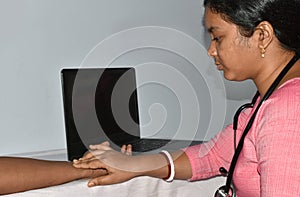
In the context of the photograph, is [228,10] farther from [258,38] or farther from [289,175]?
[289,175]

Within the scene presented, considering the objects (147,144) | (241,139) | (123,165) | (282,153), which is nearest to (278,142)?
(282,153)

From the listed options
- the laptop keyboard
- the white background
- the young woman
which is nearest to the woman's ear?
the young woman

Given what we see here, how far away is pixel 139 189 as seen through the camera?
1.11m

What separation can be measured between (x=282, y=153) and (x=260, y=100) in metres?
0.17

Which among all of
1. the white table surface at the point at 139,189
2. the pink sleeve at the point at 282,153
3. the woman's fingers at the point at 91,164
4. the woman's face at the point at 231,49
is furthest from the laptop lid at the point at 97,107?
the pink sleeve at the point at 282,153

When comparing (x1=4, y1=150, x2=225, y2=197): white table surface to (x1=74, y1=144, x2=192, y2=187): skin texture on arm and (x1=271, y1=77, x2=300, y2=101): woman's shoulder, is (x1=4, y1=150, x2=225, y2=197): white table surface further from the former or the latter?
(x1=271, y1=77, x2=300, y2=101): woman's shoulder

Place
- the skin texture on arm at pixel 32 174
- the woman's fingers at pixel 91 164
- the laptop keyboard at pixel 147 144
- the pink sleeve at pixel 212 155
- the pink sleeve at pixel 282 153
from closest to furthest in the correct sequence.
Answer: the pink sleeve at pixel 282 153 < the skin texture on arm at pixel 32 174 < the woman's fingers at pixel 91 164 < the pink sleeve at pixel 212 155 < the laptop keyboard at pixel 147 144

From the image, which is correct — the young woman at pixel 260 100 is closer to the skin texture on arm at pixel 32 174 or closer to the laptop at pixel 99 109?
the skin texture on arm at pixel 32 174

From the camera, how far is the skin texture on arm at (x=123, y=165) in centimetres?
106

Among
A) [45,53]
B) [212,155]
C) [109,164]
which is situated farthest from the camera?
[45,53]

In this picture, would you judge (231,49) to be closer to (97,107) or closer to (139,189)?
(139,189)

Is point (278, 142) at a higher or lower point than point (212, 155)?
higher

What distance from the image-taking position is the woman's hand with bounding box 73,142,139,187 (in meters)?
1.06

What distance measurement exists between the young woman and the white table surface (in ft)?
0.06
